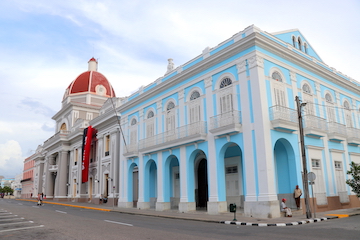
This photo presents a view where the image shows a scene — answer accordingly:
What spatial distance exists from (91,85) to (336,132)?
3213 cm

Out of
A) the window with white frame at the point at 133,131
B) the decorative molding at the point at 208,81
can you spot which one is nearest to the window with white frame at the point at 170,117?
the decorative molding at the point at 208,81

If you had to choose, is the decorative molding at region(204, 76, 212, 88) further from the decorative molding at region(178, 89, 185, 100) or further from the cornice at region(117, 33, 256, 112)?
the decorative molding at region(178, 89, 185, 100)

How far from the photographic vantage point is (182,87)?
19.6 m

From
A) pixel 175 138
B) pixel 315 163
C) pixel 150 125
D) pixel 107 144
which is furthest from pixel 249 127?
pixel 107 144

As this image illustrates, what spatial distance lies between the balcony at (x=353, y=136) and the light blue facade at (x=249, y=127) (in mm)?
82

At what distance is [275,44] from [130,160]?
14035 mm

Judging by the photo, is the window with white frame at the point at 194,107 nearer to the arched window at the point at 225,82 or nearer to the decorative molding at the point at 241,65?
the arched window at the point at 225,82

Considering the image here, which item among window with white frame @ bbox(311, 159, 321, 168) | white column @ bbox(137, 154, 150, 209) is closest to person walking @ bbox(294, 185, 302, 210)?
window with white frame @ bbox(311, 159, 321, 168)

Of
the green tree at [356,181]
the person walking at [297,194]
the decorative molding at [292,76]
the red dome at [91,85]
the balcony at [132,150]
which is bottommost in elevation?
the person walking at [297,194]

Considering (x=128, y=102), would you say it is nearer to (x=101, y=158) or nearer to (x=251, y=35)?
(x=101, y=158)

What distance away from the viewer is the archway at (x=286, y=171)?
15117 mm

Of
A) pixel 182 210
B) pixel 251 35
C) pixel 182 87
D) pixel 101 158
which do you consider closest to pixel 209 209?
pixel 182 210

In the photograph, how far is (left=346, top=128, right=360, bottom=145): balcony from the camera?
1919cm

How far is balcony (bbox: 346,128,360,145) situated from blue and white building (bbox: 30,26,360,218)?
3.2 inches
